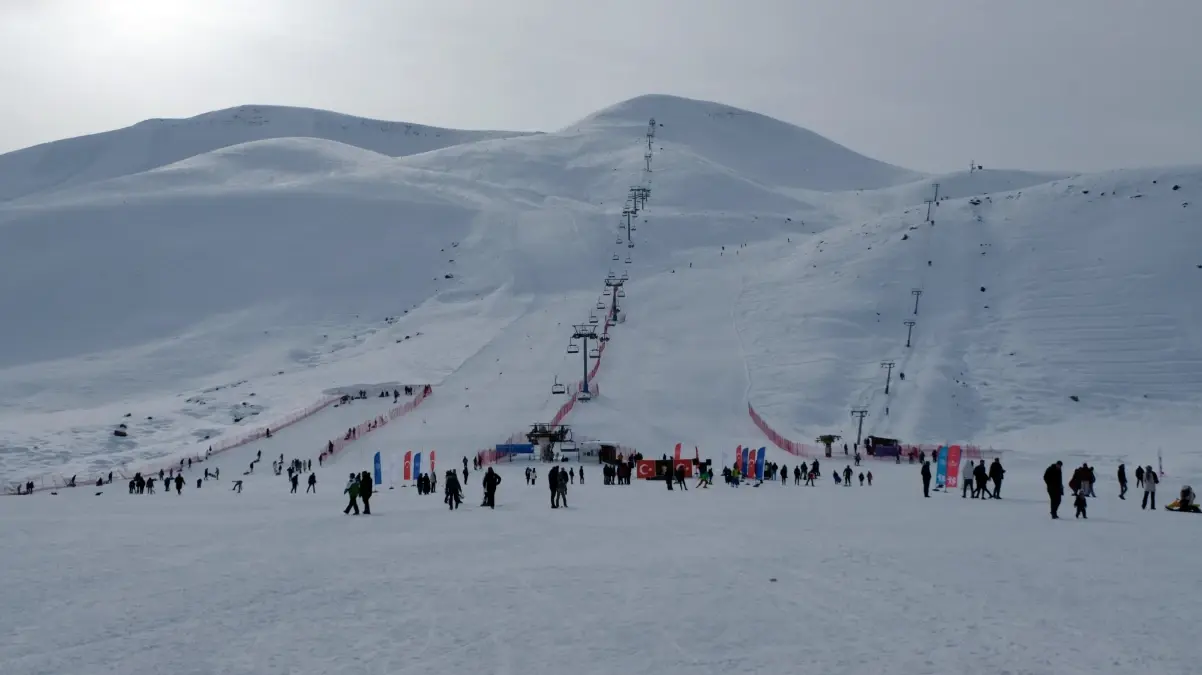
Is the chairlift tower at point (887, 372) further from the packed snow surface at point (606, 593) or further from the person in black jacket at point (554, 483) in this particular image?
the person in black jacket at point (554, 483)

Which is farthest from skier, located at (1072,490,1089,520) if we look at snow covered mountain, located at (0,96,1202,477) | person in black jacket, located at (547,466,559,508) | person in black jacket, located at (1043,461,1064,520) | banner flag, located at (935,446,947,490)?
snow covered mountain, located at (0,96,1202,477)

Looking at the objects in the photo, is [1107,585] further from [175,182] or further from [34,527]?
[175,182]

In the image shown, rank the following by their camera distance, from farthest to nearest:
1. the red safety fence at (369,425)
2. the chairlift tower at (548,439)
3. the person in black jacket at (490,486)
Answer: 1. the red safety fence at (369,425)
2. the chairlift tower at (548,439)
3. the person in black jacket at (490,486)

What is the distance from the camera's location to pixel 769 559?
14867 millimetres

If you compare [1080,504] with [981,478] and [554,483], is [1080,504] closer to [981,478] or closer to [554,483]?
[981,478]

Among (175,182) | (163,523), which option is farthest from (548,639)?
(175,182)

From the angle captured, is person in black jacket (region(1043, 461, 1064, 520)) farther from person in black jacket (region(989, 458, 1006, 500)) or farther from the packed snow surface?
person in black jacket (region(989, 458, 1006, 500))

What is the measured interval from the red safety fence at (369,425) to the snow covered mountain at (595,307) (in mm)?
1115

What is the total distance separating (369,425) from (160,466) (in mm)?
8939

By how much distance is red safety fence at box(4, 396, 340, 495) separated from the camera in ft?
142

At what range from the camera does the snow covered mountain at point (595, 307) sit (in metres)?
51.4

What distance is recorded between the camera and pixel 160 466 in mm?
45344

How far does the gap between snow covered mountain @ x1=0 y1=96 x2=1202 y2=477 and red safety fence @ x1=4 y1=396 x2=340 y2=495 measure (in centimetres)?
194

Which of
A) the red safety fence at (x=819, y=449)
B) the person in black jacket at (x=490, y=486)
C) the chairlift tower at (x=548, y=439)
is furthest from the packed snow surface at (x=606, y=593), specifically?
the red safety fence at (x=819, y=449)
